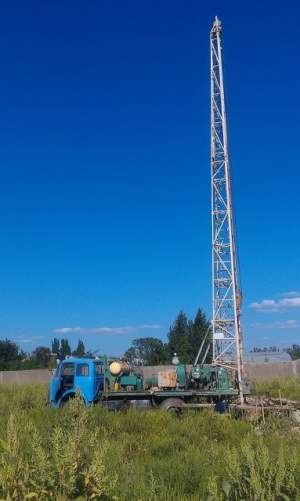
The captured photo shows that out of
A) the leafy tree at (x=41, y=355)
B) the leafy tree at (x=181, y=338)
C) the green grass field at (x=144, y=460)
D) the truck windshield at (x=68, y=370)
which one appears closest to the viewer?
the green grass field at (x=144, y=460)

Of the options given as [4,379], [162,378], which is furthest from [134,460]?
[4,379]

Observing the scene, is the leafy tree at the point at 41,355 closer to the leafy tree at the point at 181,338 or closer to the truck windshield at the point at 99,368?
the leafy tree at the point at 181,338

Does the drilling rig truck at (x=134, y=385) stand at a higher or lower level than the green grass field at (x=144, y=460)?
higher

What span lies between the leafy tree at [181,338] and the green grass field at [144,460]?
48918mm

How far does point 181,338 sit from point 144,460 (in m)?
59.2

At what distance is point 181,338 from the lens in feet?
221

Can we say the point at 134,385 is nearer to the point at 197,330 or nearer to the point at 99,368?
the point at 99,368

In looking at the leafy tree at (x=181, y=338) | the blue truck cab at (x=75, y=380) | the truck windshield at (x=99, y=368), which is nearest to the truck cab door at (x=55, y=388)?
the blue truck cab at (x=75, y=380)

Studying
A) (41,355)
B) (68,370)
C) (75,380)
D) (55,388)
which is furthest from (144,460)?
(41,355)

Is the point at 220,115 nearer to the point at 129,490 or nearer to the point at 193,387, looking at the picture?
the point at 193,387

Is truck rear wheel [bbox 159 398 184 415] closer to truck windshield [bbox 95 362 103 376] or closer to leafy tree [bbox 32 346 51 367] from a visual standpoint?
truck windshield [bbox 95 362 103 376]

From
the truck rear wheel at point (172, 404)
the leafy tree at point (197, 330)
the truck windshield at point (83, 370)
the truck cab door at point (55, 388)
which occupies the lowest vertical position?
the truck rear wheel at point (172, 404)

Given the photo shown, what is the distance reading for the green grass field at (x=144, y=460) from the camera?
4.57 m

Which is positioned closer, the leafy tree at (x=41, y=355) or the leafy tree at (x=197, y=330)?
the leafy tree at (x=197, y=330)
